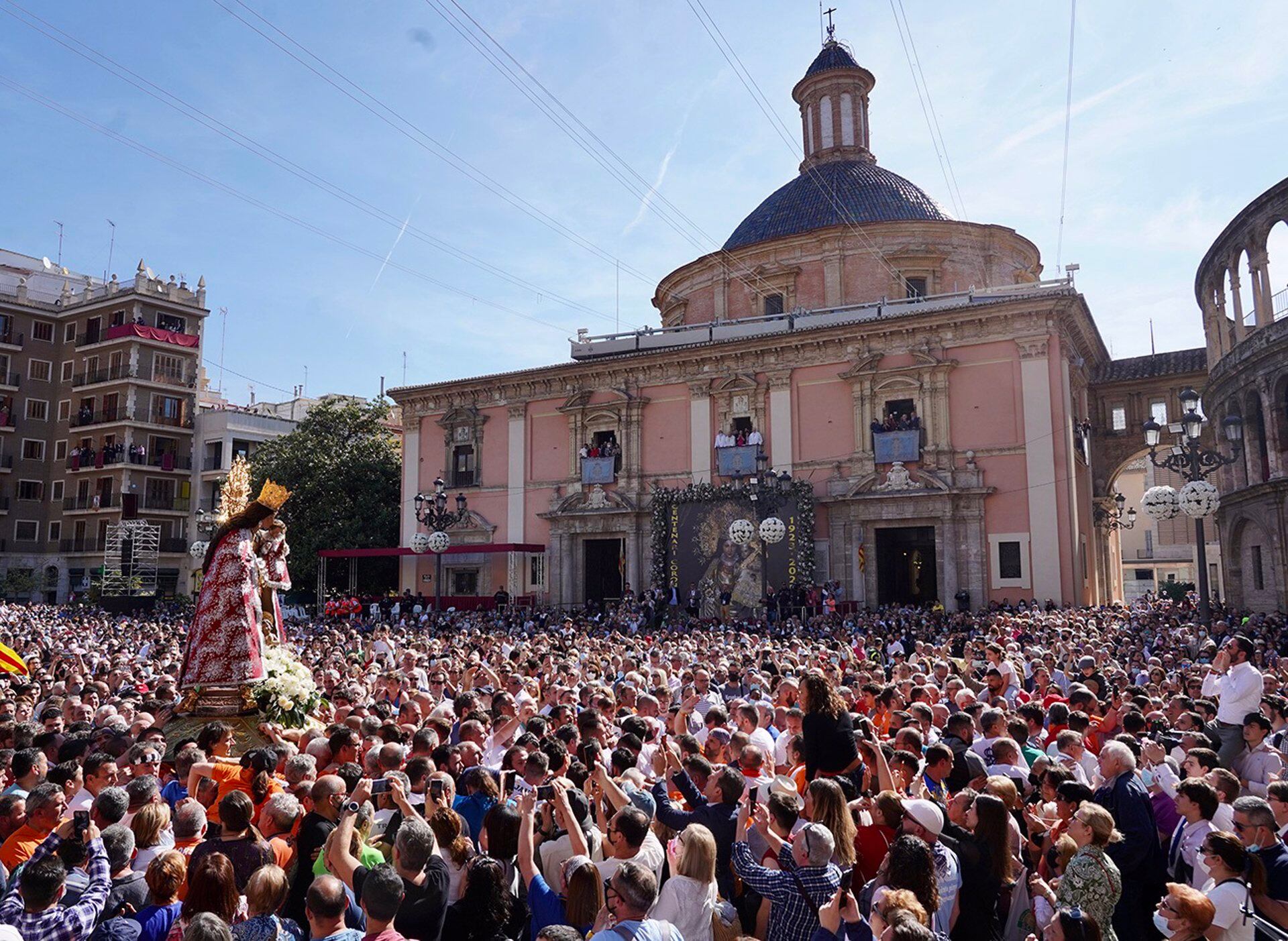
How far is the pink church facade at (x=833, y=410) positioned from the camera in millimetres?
26750

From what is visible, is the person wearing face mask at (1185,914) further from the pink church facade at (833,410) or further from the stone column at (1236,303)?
the stone column at (1236,303)

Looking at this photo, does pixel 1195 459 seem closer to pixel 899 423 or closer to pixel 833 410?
pixel 899 423

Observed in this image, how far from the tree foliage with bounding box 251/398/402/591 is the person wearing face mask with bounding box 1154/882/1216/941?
38.6 meters

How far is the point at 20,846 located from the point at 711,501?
25.2 meters

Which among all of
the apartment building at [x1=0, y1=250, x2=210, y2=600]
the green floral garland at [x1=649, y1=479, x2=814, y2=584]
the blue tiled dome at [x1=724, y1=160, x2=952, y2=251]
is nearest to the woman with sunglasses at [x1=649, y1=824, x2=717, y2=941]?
the green floral garland at [x1=649, y1=479, x2=814, y2=584]

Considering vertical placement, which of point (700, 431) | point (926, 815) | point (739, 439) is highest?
point (700, 431)

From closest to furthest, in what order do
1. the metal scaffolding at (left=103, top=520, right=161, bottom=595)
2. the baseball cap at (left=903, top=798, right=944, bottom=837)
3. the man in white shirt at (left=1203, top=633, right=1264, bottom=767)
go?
the baseball cap at (left=903, top=798, right=944, bottom=837)
the man in white shirt at (left=1203, top=633, right=1264, bottom=767)
the metal scaffolding at (left=103, top=520, right=161, bottom=595)

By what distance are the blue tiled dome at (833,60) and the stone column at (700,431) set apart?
14725 millimetres

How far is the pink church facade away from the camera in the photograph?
26750mm

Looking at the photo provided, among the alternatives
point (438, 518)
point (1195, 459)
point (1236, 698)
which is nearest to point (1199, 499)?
point (1195, 459)

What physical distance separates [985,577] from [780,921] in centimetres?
2405

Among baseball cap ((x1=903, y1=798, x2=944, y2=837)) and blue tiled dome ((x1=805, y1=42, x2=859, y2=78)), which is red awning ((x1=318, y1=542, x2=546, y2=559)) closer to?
blue tiled dome ((x1=805, y1=42, x2=859, y2=78))

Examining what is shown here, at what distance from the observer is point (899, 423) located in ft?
92.0

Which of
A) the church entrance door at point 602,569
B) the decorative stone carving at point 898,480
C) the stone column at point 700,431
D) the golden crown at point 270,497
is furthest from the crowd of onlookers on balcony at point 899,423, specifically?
the golden crown at point 270,497
